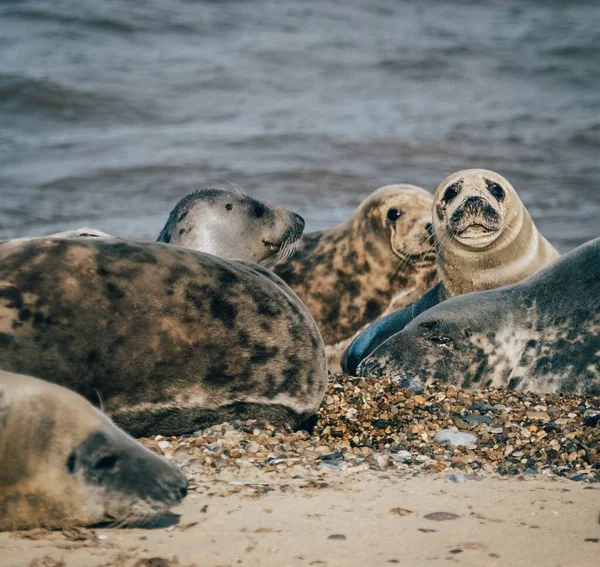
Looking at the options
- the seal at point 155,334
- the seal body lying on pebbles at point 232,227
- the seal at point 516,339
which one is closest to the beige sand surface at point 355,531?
the seal at point 155,334

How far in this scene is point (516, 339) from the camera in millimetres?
5512

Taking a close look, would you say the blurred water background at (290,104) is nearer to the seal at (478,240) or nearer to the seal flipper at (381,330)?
the seal at (478,240)

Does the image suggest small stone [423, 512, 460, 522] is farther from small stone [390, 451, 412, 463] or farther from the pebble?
small stone [390, 451, 412, 463]

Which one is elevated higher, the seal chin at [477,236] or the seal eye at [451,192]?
the seal eye at [451,192]

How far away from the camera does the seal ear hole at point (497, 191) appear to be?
7094mm

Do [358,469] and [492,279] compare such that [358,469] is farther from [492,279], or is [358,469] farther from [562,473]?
[492,279]

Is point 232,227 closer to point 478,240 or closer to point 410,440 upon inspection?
point 478,240

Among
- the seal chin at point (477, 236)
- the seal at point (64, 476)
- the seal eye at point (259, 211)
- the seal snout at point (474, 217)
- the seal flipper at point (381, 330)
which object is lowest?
the seal flipper at point (381, 330)

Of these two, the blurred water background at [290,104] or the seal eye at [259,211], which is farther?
the blurred water background at [290,104]

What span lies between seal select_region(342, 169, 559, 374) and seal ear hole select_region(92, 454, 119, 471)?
3.63 m

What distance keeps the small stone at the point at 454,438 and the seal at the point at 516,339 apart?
80 cm

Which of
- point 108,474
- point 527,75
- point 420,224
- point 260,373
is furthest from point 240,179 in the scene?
point 108,474

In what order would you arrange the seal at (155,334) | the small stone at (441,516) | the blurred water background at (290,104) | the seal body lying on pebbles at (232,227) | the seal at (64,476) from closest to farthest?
the seal at (64,476)
the small stone at (441,516)
the seal at (155,334)
the seal body lying on pebbles at (232,227)
the blurred water background at (290,104)

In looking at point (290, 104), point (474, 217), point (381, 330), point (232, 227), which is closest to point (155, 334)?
point (232, 227)
